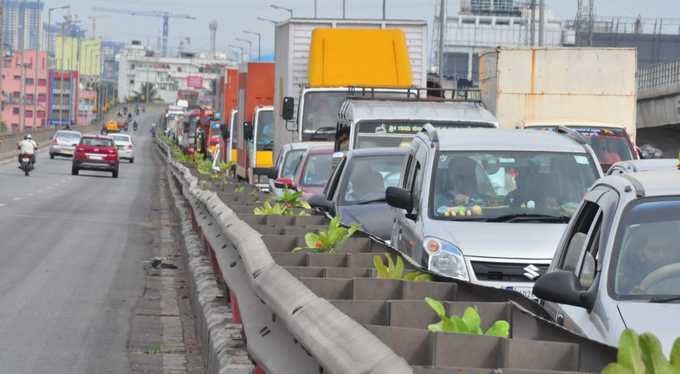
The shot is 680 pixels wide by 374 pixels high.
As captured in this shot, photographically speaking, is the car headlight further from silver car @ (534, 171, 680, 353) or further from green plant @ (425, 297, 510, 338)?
green plant @ (425, 297, 510, 338)

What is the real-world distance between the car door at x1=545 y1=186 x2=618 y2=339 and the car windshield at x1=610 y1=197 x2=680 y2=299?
95 mm

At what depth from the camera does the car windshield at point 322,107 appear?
26672 mm

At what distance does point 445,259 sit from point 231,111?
37688mm

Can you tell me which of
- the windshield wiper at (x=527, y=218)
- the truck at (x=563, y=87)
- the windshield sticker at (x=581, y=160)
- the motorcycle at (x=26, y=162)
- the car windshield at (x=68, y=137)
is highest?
the truck at (x=563, y=87)

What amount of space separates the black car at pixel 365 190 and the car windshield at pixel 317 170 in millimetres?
4227

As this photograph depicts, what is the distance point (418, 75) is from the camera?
94.7ft

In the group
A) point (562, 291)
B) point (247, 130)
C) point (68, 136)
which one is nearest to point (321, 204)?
point (562, 291)

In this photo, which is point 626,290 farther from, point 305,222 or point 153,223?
point 153,223

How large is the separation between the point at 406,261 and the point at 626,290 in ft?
5.32

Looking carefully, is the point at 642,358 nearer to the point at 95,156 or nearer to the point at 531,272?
the point at 531,272

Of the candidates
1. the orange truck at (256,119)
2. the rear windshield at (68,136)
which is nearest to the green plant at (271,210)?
the orange truck at (256,119)

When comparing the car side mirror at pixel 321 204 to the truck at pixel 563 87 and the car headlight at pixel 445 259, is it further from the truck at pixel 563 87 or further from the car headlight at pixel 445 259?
the truck at pixel 563 87

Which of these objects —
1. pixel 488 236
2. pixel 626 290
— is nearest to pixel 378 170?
pixel 488 236

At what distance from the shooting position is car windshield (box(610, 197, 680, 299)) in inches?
280
